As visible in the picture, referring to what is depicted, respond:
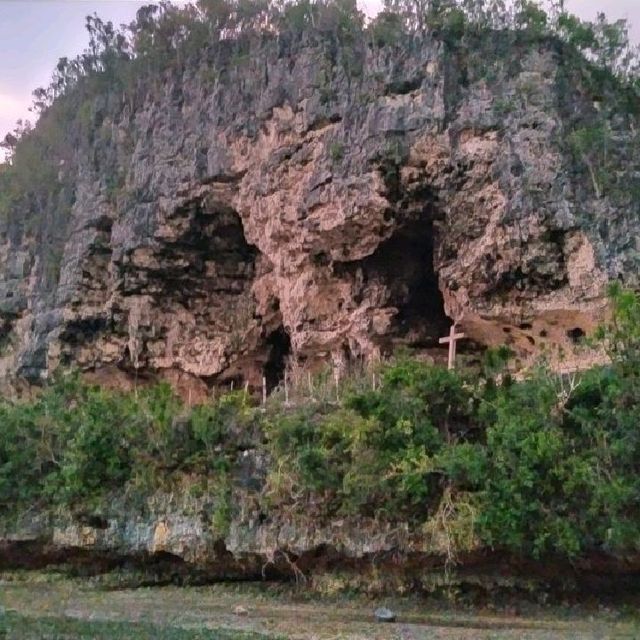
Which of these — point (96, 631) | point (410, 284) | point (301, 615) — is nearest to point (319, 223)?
point (410, 284)

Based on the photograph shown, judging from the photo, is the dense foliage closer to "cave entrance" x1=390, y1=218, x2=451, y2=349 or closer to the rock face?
the rock face

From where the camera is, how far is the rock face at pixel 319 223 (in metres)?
18.9

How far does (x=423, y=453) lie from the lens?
43.5 feet

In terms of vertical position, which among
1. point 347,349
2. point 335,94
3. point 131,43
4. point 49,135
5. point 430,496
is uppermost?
point 131,43

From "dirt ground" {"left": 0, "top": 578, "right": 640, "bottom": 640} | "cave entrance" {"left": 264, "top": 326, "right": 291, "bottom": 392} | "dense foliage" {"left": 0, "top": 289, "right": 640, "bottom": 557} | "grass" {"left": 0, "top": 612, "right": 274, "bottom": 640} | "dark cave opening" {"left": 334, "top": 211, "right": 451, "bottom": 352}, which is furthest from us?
"cave entrance" {"left": 264, "top": 326, "right": 291, "bottom": 392}

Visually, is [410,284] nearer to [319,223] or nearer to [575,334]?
[319,223]

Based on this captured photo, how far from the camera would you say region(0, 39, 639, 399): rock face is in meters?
18.9

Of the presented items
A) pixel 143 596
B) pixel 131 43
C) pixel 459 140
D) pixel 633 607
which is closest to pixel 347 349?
pixel 459 140

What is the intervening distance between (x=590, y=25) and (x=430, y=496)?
46.1 feet

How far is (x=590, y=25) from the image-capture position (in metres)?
21.3

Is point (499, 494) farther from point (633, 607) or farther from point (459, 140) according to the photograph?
point (459, 140)

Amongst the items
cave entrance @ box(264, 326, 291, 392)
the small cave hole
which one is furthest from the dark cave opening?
cave entrance @ box(264, 326, 291, 392)

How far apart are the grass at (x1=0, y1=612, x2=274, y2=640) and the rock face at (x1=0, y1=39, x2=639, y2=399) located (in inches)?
410

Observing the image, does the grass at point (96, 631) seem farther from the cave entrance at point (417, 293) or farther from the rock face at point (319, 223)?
the cave entrance at point (417, 293)
